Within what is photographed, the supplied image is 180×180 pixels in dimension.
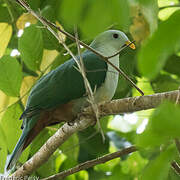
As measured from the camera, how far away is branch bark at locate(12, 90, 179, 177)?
129 centimetres

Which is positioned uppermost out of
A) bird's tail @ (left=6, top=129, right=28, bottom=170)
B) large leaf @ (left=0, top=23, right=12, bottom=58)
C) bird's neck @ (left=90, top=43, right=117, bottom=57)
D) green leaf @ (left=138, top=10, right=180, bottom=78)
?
green leaf @ (left=138, top=10, right=180, bottom=78)

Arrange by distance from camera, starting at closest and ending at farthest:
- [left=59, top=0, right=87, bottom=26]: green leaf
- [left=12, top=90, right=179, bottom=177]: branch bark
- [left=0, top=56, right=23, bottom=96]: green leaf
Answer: [left=59, top=0, right=87, bottom=26]: green leaf
[left=12, top=90, right=179, bottom=177]: branch bark
[left=0, top=56, right=23, bottom=96]: green leaf

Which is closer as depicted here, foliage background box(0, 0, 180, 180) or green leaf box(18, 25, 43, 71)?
foliage background box(0, 0, 180, 180)

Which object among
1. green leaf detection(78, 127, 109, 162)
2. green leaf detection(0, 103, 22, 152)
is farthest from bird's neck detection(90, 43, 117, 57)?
green leaf detection(0, 103, 22, 152)

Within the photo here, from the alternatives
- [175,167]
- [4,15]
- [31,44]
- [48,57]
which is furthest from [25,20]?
[175,167]

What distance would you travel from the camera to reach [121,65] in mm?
2102

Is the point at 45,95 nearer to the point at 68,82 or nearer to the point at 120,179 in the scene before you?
the point at 68,82

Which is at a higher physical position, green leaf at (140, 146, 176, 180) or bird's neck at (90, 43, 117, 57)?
green leaf at (140, 146, 176, 180)

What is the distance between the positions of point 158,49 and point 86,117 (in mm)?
1249

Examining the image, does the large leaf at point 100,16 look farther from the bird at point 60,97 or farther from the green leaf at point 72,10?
the bird at point 60,97

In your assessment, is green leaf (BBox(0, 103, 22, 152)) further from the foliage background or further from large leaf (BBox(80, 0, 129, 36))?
large leaf (BBox(80, 0, 129, 36))

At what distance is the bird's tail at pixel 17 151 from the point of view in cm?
172

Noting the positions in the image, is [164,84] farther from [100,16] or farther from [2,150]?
[100,16]

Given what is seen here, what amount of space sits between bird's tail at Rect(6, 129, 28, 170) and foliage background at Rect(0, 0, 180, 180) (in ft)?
0.13
